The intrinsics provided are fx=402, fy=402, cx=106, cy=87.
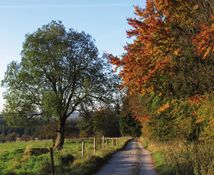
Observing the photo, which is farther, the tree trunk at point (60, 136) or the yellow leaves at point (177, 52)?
the tree trunk at point (60, 136)

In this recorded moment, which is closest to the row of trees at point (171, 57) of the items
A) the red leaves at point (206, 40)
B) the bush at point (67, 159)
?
the red leaves at point (206, 40)

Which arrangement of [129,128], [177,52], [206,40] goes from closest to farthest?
[206,40], [177,52], [129,128]

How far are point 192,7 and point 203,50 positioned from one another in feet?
11.7

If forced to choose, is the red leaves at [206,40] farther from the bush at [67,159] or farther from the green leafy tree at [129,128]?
the green leafy tree at [129,128]

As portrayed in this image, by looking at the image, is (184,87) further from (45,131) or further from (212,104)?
(45,131)

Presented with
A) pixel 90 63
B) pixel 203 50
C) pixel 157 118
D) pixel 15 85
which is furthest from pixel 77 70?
pixel 203 50

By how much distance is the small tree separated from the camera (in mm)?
40250

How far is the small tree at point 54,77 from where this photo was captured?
132 ft

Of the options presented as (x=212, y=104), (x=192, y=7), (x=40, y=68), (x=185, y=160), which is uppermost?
(x=40, y=68)

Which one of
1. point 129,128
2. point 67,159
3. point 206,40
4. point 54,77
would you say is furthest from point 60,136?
point 129,128

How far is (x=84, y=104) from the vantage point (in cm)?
4256

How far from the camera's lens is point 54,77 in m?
41.0

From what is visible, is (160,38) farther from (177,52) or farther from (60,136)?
(60,136)

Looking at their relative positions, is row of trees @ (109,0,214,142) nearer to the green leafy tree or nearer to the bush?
the bush
